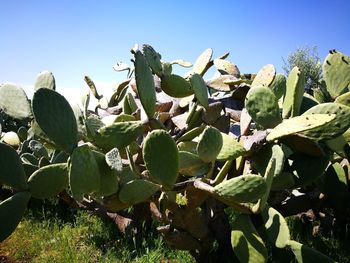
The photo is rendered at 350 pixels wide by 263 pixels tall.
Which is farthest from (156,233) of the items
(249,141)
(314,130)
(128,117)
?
(314,130)

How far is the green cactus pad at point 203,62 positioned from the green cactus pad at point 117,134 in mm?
981

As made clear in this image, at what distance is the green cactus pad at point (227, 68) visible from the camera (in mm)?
2228

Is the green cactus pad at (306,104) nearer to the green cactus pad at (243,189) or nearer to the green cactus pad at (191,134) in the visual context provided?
the green cactus pad at (191,134)

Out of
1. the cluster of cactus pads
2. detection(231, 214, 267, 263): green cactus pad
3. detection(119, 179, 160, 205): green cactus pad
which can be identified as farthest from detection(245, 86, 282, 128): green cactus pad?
detection(119, 179, 160, 205): green cactus pad

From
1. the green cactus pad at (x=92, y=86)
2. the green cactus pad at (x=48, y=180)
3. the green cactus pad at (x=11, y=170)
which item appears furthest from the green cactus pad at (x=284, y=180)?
the green cactus pad at (x=92, y=86)

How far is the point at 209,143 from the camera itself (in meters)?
1.22

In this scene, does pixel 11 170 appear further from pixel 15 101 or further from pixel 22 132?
pixel 22 132

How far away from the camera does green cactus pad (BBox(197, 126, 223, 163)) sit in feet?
3.96

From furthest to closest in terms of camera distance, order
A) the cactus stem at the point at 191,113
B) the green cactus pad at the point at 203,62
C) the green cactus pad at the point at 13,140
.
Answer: the green cactus pad at the point at 13,140 → the green cactus pad at the point at 203,62 → the cactus stem at the point at 191,113

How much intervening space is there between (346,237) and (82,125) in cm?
162

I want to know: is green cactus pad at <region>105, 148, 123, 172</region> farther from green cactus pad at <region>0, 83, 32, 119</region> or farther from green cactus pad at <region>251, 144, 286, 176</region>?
green cactus pad at <region>0, 83, 32, 119</region>

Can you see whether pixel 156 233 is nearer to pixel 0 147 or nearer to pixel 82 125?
pixel 82 125

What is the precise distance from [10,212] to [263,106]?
3.53ft

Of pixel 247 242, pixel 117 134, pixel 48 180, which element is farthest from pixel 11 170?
pixel 247 242
